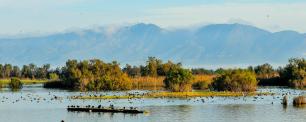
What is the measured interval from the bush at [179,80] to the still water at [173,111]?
1271cm

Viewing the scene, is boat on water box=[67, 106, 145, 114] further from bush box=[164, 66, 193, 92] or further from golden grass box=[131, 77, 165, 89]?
golden grass box=[131, 77, 165, 89]

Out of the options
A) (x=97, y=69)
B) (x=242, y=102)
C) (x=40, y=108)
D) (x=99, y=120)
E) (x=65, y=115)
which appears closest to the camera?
(x=99, y=120)

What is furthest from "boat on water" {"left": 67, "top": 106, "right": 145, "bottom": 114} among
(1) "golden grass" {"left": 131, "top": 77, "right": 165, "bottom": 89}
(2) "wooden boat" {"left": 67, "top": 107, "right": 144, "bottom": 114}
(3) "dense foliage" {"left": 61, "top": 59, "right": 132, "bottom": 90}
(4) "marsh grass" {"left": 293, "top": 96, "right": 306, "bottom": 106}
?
(1) "golden grass" {"left": 131, "top": 77, "right": 165, "bottom": 89}

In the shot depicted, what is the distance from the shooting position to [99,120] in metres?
71.7

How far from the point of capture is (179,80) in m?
116

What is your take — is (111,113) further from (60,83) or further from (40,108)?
(60,83)

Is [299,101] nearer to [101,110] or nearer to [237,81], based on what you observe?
[101,110]

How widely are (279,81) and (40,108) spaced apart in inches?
3185

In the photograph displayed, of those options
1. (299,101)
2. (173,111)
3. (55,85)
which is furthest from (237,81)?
(55,85)

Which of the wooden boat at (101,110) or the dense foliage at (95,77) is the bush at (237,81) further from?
the wooden boat at (101,110)

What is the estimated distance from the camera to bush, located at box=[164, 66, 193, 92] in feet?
378

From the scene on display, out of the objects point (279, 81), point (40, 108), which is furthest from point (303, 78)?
point (40, 108)

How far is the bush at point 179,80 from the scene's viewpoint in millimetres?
115250

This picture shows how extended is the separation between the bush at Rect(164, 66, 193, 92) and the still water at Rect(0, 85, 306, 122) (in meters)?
12.7
